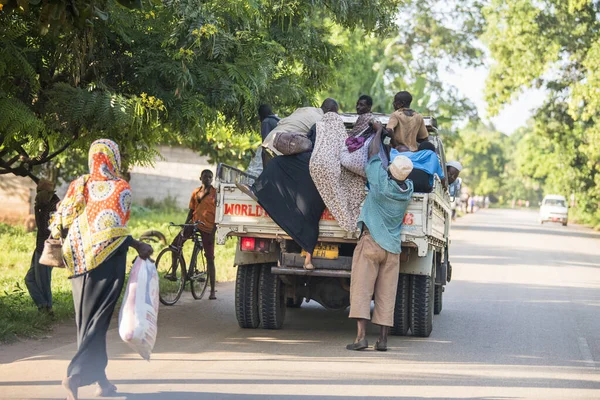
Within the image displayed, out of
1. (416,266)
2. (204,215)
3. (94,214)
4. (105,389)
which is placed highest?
(204,215)

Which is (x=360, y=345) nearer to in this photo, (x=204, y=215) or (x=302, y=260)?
(x=302, y=260)

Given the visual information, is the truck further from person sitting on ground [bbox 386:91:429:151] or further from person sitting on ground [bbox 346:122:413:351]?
person sitting on ground [bbox 386:91:429:151]

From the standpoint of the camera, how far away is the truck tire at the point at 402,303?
10250mm

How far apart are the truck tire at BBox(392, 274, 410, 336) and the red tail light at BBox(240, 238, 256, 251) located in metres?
1.65

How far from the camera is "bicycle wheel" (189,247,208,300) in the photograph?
13.3 meters

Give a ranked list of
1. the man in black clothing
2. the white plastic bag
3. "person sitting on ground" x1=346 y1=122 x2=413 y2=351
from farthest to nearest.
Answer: the man in black clothing < "person sitting on ground" x1=346 y1=122 x2=413 y2=351 < the white plastic bag

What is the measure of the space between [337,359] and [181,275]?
475 centimetres

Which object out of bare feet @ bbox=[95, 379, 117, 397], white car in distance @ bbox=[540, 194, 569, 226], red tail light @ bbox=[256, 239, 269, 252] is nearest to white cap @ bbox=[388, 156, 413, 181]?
red tail light @ bbox=[256, 239, 269, 252]

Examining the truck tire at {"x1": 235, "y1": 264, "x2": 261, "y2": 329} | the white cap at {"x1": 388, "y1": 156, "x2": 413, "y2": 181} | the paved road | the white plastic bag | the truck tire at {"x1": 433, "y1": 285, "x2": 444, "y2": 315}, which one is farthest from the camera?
the truck tire at {"x1": 433, "y1": 285, "x2": 444, "y2": 315}

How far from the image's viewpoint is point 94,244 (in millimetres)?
6434

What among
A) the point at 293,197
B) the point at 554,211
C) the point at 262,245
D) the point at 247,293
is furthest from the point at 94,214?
the point at 554,211

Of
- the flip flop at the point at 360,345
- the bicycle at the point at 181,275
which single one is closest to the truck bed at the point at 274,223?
the flip flop at the point at 360,345

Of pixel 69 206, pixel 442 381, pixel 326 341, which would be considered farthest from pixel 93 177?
pixel 326 341

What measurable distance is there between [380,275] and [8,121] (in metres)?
3.92
